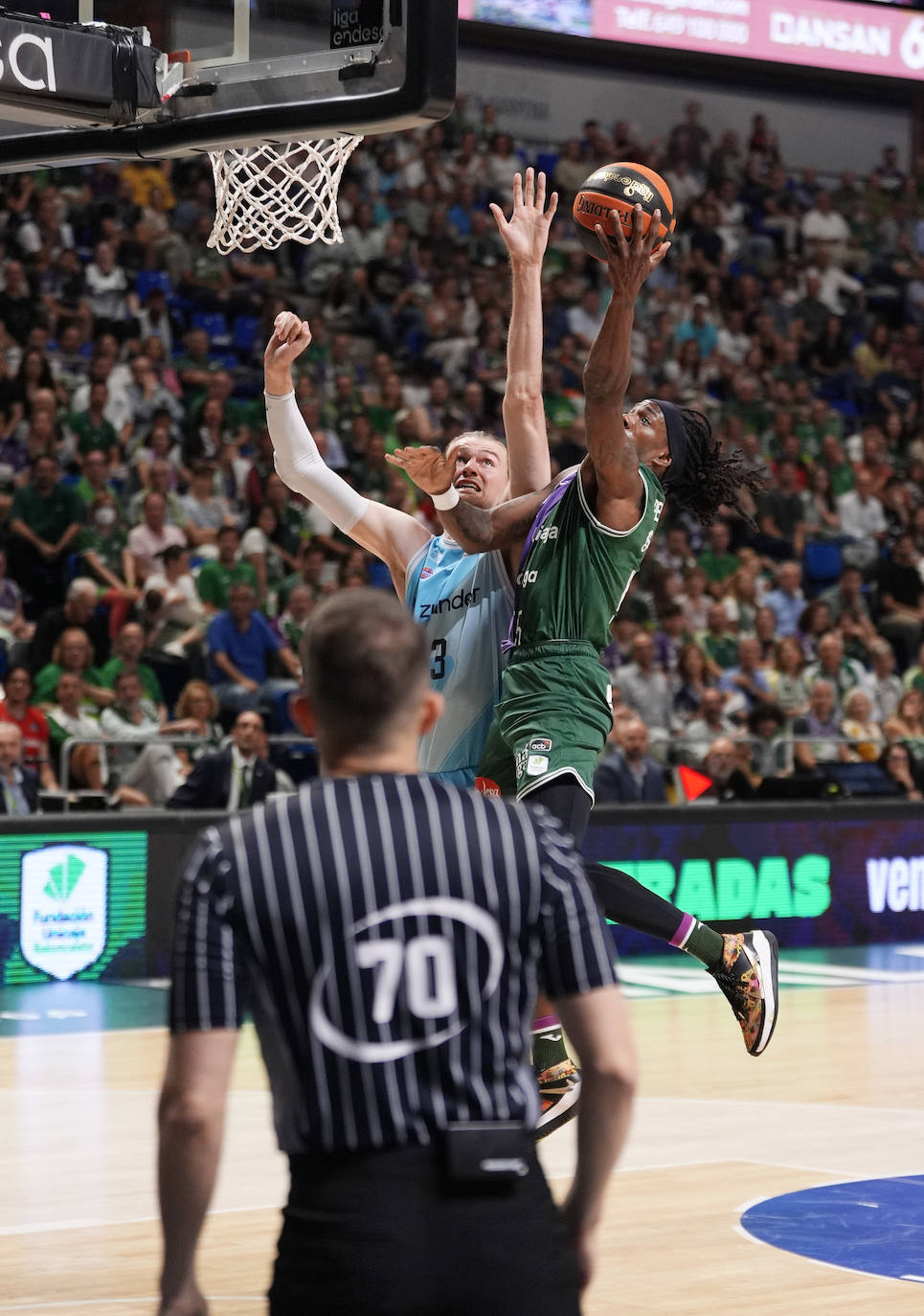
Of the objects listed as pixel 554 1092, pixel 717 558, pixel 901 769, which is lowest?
pixel 901 769

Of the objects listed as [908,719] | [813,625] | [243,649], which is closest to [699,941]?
[243,649]

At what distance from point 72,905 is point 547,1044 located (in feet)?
17.1

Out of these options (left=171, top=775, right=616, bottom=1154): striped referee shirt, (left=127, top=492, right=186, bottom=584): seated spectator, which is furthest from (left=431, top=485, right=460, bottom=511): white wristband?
(left=127, top=492, right=186, bottom=584): seated spectator

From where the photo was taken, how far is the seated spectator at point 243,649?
40.8ft

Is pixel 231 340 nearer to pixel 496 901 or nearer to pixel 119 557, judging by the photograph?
pixel 119 557

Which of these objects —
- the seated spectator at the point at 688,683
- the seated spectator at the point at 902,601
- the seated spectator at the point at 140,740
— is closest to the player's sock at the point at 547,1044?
the seated spectator at the point at 140,740

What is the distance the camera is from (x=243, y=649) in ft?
41.1

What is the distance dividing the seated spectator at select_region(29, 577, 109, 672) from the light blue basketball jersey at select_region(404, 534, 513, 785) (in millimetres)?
6392

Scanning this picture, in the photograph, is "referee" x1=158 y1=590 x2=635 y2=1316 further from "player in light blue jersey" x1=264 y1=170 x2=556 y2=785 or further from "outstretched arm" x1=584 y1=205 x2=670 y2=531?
"player in light blue jersey" x1=264 y1=170 x2=556 y2=785

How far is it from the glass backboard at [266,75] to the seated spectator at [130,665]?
5.97 m

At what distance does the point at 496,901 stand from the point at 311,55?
3.84 m

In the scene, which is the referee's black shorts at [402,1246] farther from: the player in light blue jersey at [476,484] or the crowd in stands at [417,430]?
the crowd in stands at [417,430]

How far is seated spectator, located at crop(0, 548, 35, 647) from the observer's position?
39.9ft

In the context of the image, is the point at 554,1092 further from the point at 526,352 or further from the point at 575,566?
the point at 526,352
